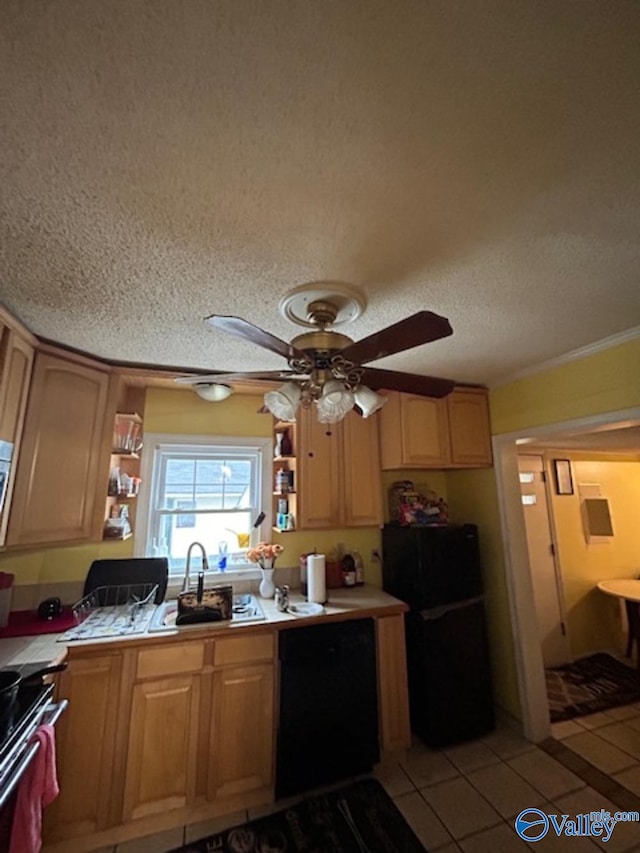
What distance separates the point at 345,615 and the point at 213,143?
2.25m

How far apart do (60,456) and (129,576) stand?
0.89m

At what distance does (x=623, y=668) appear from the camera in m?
3.25

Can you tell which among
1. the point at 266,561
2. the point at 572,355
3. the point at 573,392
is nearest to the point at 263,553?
the point at 266,561

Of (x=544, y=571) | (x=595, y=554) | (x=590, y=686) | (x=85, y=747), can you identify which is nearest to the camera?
(x=85, y=747)

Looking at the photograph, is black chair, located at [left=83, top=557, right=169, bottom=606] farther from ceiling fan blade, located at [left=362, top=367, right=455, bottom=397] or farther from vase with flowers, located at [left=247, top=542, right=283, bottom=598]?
ceiling fan blade, located at [left=362, top=367, right=455, bottom=397]

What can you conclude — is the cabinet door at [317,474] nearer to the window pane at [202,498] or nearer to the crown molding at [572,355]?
the window pane at [202,498]

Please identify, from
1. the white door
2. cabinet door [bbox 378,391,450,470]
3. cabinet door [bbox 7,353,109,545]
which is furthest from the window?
the white door

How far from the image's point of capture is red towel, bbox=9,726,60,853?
1.24 metres

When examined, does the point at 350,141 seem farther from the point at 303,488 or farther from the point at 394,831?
the point at 394,831

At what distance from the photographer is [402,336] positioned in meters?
1.17

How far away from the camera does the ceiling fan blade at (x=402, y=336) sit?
1.09 meters

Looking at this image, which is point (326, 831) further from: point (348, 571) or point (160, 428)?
point (160, 428)

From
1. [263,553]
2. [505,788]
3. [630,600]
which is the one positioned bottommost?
[505,788]

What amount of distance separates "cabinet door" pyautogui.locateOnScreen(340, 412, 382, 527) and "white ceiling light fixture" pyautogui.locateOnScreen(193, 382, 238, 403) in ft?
2.97
